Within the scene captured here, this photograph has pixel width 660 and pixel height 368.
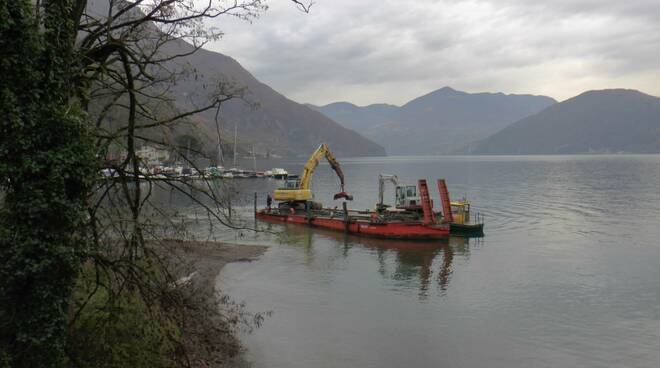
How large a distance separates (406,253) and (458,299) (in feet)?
37.9

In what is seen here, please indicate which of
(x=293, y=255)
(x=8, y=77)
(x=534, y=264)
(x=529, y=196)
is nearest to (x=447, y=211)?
(x=534, y=264)

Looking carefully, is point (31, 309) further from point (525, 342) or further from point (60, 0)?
point (525, 342)

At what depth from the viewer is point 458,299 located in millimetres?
25672

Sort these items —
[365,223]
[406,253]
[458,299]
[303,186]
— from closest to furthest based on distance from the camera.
→ [458,299]
[406,253]
[365,223]
[303,186]

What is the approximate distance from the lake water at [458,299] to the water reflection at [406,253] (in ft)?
0.39

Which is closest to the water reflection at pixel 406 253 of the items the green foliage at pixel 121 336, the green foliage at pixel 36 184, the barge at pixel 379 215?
the barge at pixel 379 215

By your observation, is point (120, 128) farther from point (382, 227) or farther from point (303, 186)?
point (303, 186)

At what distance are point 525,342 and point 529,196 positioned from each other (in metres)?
66.5

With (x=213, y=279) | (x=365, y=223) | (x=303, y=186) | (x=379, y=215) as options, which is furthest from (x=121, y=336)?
(x=303, y=186)

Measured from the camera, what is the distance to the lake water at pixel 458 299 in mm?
18656

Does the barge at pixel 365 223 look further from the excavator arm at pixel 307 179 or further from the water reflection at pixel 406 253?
the excavator arm at pixel 307 179

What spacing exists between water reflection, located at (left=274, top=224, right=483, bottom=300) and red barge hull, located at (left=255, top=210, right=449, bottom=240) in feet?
1.53

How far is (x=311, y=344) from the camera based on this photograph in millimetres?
19141

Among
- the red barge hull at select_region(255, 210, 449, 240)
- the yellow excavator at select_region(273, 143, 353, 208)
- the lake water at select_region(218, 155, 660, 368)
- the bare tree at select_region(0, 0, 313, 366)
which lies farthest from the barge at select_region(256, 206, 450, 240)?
the bare tree at select_region(0, 0, 313, 366)
